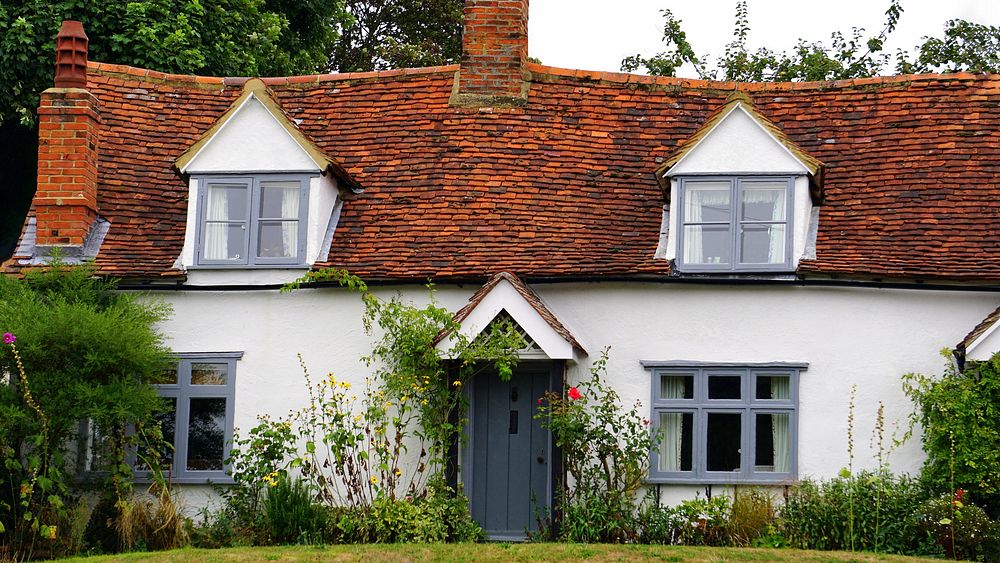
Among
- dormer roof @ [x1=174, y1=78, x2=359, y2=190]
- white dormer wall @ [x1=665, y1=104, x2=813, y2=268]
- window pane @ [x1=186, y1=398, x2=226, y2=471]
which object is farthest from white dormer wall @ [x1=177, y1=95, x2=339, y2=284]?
white dormer wall @ [x1=665, y1=104, x2=813, y2=268]

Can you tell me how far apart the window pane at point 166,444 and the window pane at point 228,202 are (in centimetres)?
248

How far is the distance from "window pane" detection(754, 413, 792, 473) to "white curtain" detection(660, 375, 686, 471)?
0.95 meters

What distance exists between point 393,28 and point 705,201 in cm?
2081

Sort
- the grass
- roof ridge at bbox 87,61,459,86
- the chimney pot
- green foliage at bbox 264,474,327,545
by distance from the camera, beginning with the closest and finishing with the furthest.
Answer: the grass → green foliage at bbox 264,474,327,545 → the chimney pot → roof ridge at bbox 87,61,459,86

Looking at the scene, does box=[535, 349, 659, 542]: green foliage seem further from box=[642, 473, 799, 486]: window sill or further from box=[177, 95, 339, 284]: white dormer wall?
box=[177, 95, 339, 284]: white dormer wall

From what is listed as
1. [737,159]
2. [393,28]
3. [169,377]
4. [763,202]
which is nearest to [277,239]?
[169,377]

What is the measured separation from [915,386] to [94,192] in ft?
36.3

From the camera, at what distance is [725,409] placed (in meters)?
17.1

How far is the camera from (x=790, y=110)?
1969 centimetres

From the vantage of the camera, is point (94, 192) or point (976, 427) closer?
point (976, 427)

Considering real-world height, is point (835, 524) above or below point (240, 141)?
below

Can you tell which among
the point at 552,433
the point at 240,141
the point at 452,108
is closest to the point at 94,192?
the point at 240,141

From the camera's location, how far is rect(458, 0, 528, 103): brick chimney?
65.6ft

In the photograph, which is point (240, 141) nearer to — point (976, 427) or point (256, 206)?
point (256, 206)
